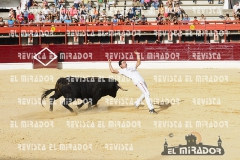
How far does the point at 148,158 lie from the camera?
32.5ft

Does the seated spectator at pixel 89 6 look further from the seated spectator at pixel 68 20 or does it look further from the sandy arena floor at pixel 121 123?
the sandy arena floor at pixel 121 123

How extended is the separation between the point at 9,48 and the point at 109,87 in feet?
38.2

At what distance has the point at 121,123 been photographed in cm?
1288

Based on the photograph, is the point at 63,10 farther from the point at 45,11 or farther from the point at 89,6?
the point at 89,6

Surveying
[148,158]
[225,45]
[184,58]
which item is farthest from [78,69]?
[148,158]

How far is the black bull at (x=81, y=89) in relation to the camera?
1374 cm

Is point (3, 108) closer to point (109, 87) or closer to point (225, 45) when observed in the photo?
point (109, 87)

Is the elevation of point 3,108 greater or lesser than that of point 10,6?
lesser

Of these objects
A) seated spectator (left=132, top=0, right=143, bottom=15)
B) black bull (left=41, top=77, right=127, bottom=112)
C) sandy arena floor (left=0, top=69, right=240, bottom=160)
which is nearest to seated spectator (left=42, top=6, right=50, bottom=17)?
seated spectator (left=132, top=0, right=143, bottom=15)

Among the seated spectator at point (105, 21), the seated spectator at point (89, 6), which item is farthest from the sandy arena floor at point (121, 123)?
the seated spectator at point (89, 6)

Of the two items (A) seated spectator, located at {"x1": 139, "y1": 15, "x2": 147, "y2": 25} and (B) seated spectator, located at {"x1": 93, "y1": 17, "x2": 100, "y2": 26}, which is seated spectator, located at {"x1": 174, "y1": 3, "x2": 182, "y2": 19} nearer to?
(A) seated spectator, located at {"x1": 139, "y1": 15, "x2": 147, "y2": 25}

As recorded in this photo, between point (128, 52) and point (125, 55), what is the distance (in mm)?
199

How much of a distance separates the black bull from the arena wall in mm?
10471

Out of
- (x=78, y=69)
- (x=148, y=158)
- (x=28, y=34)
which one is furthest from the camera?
(x=28, y=34)
